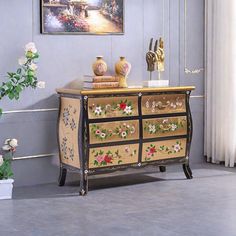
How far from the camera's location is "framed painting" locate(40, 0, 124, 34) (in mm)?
5684

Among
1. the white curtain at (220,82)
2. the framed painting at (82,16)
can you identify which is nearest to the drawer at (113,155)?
the framed painting at (82,16)

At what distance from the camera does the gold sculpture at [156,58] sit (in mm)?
6066

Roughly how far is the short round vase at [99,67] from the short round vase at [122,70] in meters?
0.14

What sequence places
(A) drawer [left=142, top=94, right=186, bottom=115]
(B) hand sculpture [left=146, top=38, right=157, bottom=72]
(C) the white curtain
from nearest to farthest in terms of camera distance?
(A) drawer [left=142, top=94, right=186, bottom=115], (B) hand sculpture [left=146, top=38, right=157, bottom=72], (C) the white curtain

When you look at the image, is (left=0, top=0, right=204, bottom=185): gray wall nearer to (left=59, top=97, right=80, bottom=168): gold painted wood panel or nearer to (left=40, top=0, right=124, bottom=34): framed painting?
(left=40, top=0, right=124, bottom=34): framed painting

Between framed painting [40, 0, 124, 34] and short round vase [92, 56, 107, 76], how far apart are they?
1.20ft

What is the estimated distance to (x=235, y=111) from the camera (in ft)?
21.5

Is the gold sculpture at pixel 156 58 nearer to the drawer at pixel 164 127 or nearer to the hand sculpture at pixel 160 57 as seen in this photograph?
the hand sculpture at pixel 160 57

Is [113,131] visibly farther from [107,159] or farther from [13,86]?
[13,86]

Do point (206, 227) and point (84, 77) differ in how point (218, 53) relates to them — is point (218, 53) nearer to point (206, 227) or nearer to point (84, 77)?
point (84, 77)

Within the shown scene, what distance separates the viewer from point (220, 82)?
21.8 ft

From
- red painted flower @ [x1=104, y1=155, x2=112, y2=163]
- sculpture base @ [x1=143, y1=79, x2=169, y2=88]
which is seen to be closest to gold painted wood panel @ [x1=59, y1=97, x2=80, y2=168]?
red painted flower @ [x1=104, y1=155, x2=112, y2=163]

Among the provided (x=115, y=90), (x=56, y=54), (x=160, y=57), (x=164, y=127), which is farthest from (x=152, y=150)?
(x=56, y=54)

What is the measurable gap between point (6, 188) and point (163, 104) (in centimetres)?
166
